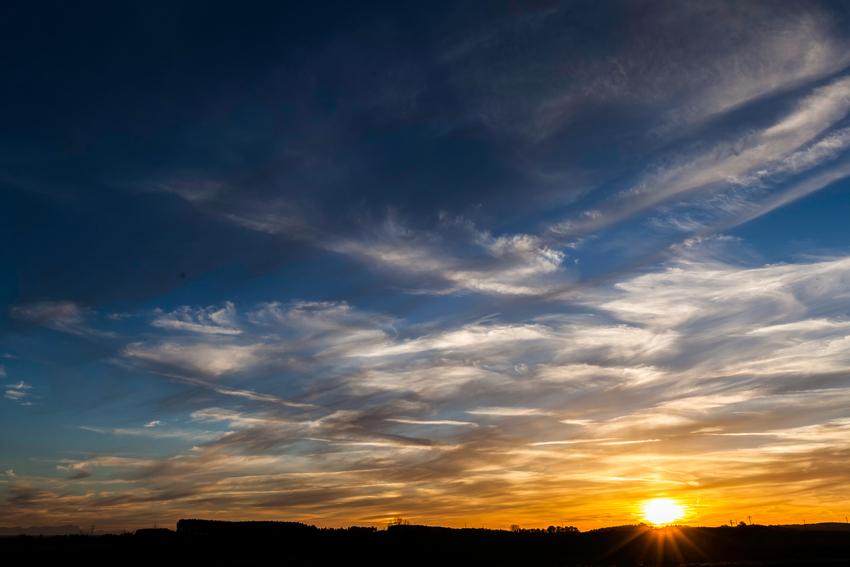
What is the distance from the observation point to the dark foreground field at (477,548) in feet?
378

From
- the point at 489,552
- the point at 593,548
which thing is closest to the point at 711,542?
the point at 593,548

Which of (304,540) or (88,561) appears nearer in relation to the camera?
(88,561)

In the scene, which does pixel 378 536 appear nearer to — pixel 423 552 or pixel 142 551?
pixel 423 552

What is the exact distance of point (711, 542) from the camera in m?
141

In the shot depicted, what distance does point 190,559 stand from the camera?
111 meters

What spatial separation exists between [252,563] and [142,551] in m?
Result: 23.4

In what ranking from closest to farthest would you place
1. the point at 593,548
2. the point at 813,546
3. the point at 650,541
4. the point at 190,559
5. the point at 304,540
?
the point at 190,559
the point at 813,546
the point at 593,548
the point at 650,541
the point at 304,540

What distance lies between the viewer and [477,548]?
13138 centimetres

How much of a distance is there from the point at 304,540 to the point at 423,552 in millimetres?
44794

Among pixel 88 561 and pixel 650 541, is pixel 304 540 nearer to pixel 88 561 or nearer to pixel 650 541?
pixel 88 561

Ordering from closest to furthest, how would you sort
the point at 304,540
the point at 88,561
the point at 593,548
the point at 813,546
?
the point at 88,561
the point at 813,546
the point at 593,548
the point at 304,540

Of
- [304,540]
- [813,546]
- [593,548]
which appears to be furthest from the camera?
[304,540]

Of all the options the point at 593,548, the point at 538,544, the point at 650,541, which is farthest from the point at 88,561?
the point at 650,541

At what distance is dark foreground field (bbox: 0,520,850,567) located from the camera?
11512cm
